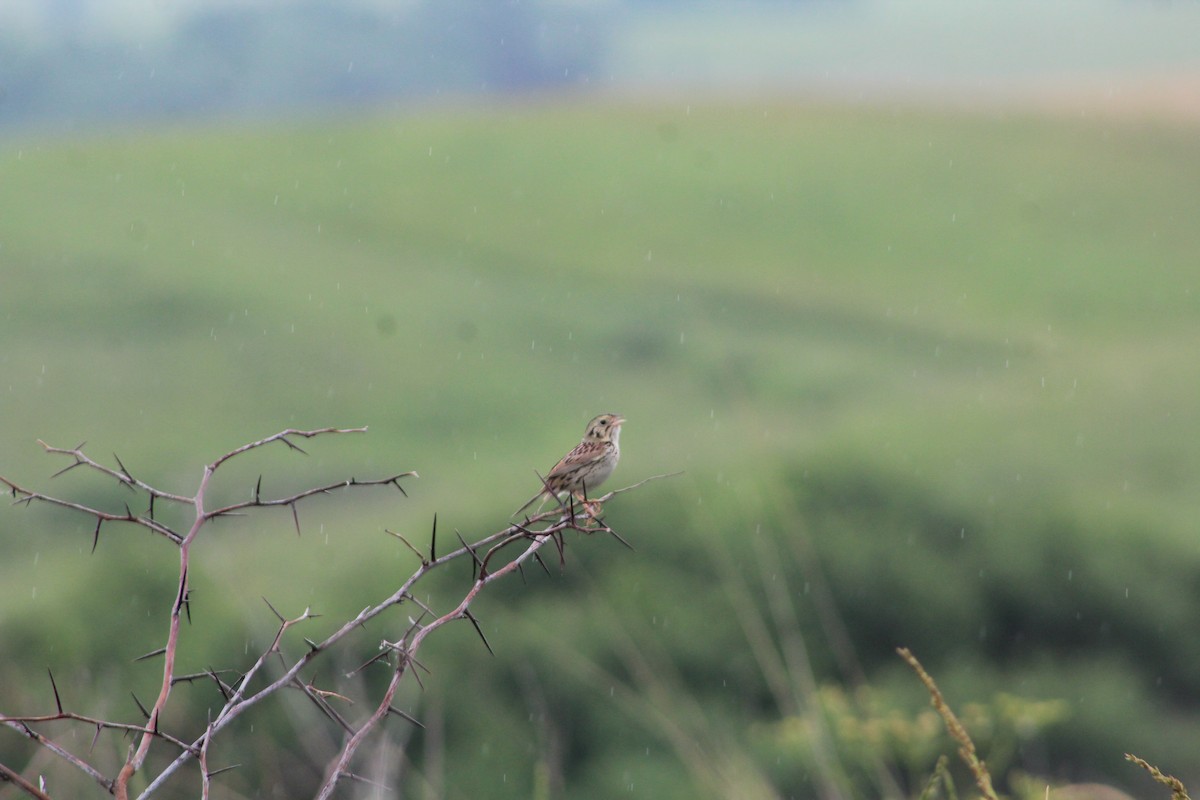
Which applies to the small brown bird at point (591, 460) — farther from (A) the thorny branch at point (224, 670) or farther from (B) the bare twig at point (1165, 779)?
(B) the bare twig at point (1165, 779)

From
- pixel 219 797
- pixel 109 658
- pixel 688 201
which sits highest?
pixel 688 201

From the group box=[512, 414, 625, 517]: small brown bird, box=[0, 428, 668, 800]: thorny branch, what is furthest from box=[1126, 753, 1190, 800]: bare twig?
box=[512, 414, 625, 517]: small brown bird

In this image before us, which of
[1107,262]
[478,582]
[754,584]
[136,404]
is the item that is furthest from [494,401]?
[478,582]

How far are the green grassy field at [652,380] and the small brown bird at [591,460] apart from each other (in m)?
0.75

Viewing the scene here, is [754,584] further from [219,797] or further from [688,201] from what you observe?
[688,201]

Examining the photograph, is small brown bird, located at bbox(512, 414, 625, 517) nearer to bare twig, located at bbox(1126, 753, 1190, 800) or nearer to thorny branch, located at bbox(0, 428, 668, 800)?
thorny branch, located at bbox(0, 428, 668, 800)

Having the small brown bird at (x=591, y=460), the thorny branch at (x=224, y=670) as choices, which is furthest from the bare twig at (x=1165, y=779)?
the small brown bird at (x=591, y=460)

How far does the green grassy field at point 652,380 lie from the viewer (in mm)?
9977

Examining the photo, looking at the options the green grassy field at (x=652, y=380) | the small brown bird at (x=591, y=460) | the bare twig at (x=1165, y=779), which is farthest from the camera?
the green grassy field at (x=652, y=380)

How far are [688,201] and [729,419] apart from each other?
9.12 meters

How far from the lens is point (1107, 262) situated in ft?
61.5

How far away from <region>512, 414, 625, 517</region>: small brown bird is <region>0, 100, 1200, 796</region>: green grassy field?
2.47ft

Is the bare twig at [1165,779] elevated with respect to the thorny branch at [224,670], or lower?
lower

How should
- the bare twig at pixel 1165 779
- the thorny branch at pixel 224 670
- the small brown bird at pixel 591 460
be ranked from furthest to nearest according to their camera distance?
the small brown bird at pixel 591 460
the bare twig at pixel 1165 779
the thorny branch at pixel 224 670
